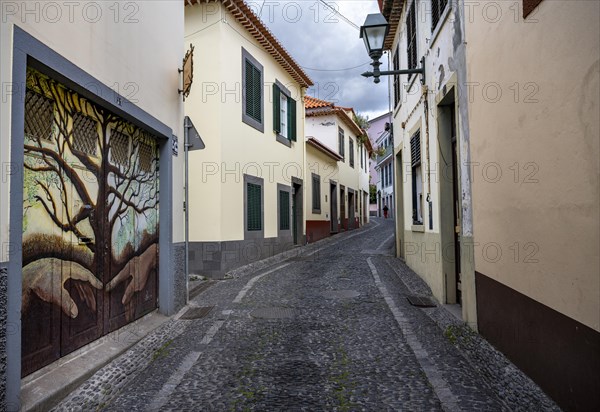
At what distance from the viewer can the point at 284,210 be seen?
13742 mm

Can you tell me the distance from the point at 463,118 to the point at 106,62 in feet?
13.1

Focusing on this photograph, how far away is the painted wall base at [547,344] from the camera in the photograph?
261 centimetres

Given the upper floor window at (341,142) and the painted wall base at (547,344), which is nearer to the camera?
the painted wall base at (547,344)

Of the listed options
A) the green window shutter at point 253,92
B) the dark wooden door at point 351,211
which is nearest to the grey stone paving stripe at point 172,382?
the green window shutter at point 253,92

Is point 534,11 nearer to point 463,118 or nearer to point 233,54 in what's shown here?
point 463,118

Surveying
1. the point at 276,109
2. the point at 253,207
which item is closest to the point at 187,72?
the point at 253,207

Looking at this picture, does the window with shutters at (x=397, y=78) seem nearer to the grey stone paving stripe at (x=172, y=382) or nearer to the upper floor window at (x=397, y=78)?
the upper floor window at (x=397, y=78)

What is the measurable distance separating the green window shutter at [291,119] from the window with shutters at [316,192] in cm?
313

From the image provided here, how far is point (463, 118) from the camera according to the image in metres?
5.22

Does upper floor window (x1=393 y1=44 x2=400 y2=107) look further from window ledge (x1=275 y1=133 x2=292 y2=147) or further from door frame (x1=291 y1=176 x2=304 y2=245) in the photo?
door frame (x1=291 y1=176 x2=304 y2=245)

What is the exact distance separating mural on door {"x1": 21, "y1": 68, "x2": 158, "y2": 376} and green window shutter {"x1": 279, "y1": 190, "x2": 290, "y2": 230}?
24.8ft

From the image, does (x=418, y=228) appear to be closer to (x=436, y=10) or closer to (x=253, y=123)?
(x=436, y=10)

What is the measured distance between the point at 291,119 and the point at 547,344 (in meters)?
12.0

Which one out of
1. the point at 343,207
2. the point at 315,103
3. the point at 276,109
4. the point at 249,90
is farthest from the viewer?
the point at 343,207
